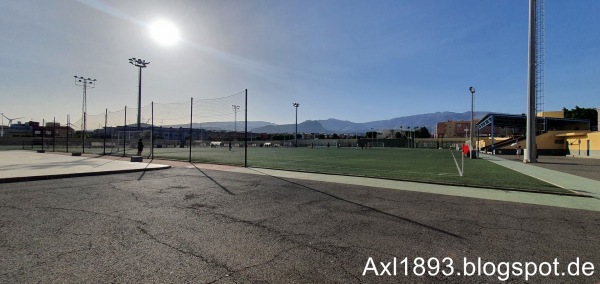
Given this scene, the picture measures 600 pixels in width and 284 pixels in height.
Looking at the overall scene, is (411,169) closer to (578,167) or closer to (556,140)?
(578,167)

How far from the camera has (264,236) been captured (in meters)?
5.25

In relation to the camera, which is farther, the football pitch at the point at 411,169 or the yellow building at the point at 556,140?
the yellow building at the point at 556,140

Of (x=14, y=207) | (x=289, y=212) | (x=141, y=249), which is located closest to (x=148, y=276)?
(x=141, y=249)

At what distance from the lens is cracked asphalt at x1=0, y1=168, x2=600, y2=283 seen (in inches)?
148

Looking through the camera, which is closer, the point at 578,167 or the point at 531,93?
the point at 578,167

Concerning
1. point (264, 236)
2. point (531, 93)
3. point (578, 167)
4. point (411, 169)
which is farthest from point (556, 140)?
point (264, 236)

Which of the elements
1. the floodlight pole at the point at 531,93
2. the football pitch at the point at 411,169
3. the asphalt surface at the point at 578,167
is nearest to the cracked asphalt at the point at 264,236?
the football pitch at the point at 411,169

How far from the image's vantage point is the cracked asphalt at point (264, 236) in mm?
3768

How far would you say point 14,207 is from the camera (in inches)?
284

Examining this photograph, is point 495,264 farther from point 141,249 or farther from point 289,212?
point 141,249

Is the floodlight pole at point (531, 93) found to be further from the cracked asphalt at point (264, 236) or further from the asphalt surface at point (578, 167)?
the cracked asphalt at point (264, 236)

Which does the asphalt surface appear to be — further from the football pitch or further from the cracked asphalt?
the cracked asphalt

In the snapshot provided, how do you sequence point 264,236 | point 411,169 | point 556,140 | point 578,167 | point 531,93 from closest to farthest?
point 264,236
point 411,169
point 578,167
point 531,93
point 556,140

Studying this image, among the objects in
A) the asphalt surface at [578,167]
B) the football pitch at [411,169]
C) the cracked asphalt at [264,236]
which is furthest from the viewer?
the asphalt surface at [578,167]
